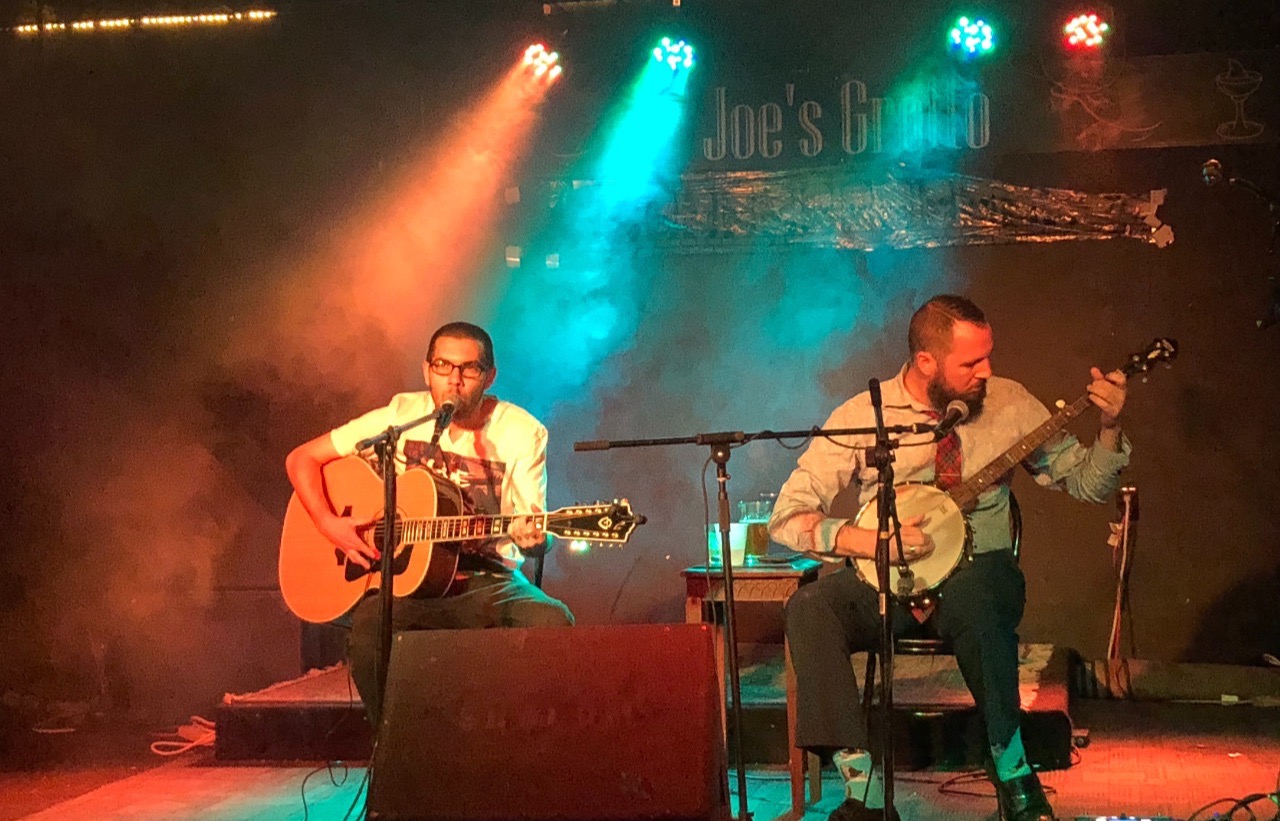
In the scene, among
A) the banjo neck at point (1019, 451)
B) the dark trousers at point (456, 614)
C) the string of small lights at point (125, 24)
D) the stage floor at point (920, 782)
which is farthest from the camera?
the string of small lights at point (125, 24)

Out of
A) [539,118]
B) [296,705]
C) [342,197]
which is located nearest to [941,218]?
[539,118]

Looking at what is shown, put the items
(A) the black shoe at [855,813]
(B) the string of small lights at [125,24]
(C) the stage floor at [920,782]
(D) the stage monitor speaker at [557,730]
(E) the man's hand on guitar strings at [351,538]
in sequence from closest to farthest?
(D) the stage monitor speaker at [557,730], (A) the black shoe at [855,813], (C) the stage floor at [920,782], (E) the man's hand on guitar strings at [351,538], (B) the string of small lights at [125,24]

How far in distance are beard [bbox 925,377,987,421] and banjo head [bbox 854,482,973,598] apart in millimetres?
367

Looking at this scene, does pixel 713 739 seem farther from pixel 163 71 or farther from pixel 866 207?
pixel 163 71

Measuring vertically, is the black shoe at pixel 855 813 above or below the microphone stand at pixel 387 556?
below

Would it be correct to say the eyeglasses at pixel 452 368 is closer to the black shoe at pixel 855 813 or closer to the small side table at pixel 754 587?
the small side table at pixel 754 587

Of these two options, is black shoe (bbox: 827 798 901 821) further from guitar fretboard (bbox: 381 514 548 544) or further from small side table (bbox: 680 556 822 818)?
guitar fretboard (bbox: 381 514 548 544)

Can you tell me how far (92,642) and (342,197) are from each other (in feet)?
9.04

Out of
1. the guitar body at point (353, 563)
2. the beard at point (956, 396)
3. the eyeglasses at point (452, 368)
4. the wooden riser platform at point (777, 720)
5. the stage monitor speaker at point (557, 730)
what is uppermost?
the eyeglasses at point (452, 368)

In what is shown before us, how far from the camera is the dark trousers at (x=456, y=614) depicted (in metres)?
4.06

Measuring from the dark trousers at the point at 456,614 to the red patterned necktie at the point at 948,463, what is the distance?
1.28 m

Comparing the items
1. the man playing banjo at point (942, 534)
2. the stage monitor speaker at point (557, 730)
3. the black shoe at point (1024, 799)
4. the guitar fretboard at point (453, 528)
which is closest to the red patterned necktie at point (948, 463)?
the man playing banjo at point (942, 534)

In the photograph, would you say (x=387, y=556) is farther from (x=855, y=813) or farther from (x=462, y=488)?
(x=855, y=813)

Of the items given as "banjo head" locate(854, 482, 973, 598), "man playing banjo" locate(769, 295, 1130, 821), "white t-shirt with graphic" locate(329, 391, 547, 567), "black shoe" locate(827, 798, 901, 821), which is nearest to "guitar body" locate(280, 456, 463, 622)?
"white t-shirt with graphic" locate(329, 391, 547, 567)
